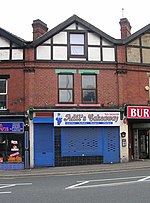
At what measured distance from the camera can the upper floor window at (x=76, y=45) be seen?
21.3 metres

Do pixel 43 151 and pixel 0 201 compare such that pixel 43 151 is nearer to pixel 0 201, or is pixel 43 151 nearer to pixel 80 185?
pixel 80 185

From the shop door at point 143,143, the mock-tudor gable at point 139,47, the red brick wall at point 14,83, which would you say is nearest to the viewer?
the red brick wall at point 14,83

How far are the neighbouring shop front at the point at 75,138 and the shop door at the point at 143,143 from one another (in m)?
2.45

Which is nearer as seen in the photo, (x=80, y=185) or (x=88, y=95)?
(x=80, y=185)

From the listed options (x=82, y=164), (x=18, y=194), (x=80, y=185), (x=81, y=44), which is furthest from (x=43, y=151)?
(x=18, y=194)

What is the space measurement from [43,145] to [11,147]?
1996 millimetres

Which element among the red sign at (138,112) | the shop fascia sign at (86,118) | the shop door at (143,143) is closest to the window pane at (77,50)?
the shop fascia sign at (86,118)

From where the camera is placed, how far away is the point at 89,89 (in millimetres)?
21359

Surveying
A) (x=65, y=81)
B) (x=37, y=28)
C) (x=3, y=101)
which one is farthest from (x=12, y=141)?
(x=37, y=28)

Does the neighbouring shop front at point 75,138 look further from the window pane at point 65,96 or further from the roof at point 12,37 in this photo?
the roof at point 12,37

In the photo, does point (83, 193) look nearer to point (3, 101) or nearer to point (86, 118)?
point (86, 118)

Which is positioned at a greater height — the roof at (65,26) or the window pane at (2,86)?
the roof at (65,26)

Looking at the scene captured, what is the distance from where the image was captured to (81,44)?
21453 millimetres

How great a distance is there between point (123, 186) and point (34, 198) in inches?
134
